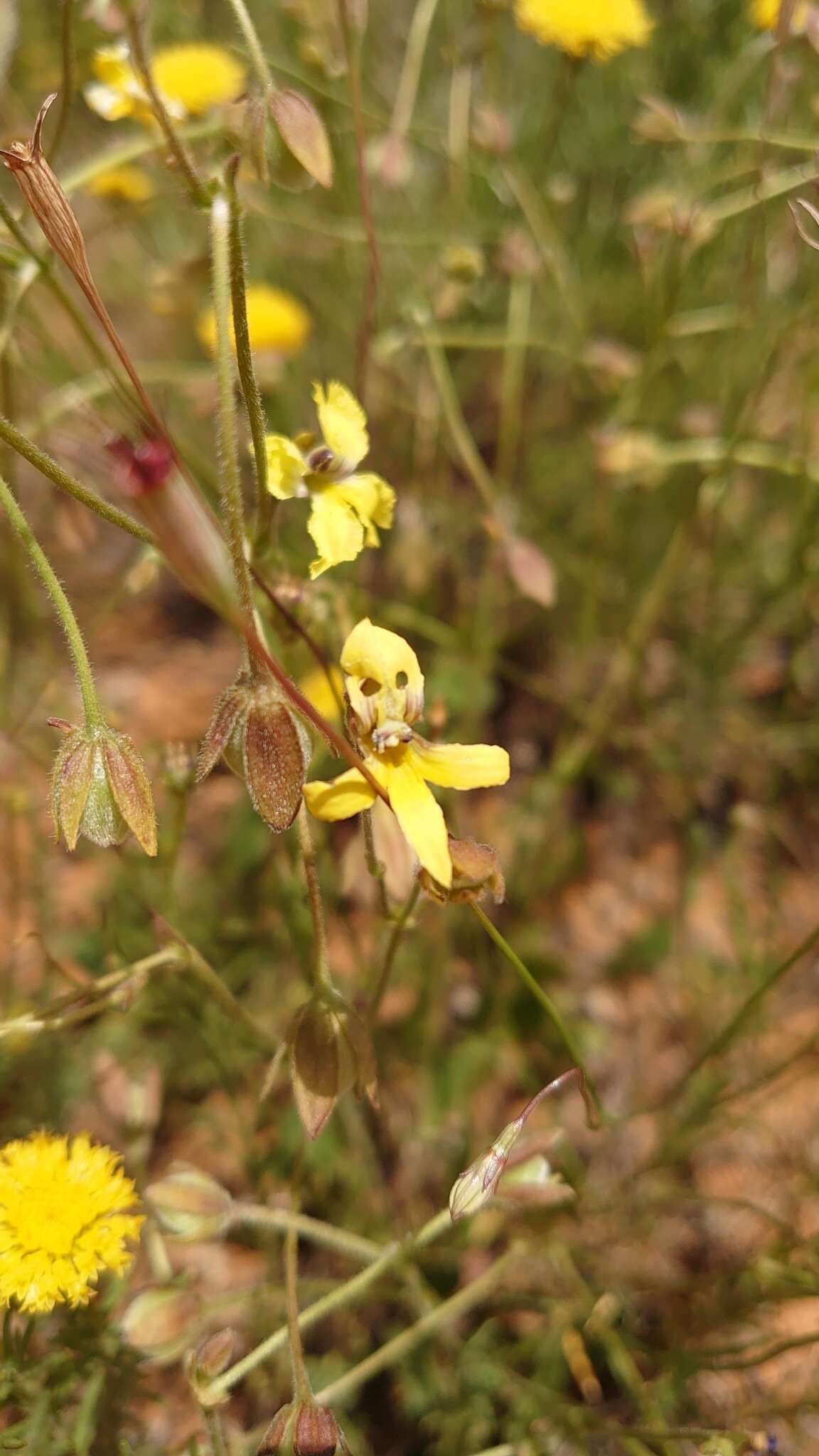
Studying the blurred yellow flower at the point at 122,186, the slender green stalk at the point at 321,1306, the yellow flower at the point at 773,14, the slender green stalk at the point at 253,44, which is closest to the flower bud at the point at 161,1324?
the slender green stalk at the point at 321,1306

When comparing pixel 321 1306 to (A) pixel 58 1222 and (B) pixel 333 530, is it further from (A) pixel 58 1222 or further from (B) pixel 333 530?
(B) pixel 333 530

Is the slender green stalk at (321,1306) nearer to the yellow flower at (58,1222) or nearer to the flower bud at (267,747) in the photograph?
the yellow flower at (58,1222)

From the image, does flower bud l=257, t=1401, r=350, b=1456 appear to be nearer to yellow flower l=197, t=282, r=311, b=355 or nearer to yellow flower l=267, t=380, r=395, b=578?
yellow flower l=267, t=380, r=395, b=578

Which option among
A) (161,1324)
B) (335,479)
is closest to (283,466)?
(335,479)

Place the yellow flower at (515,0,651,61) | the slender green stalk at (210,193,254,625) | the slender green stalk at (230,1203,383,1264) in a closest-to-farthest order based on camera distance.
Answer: the slender green stalk at (210,193,254,625) → the slender green stalk at (230,1203,383,1264) → the yellow flower at (515,0,651,61)

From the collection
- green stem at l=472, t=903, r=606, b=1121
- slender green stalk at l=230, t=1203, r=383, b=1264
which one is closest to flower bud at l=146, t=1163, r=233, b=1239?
slender green stalk at l=230, t=1203, r=383, b=1264

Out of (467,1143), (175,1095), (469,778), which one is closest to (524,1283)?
(467,1143)
